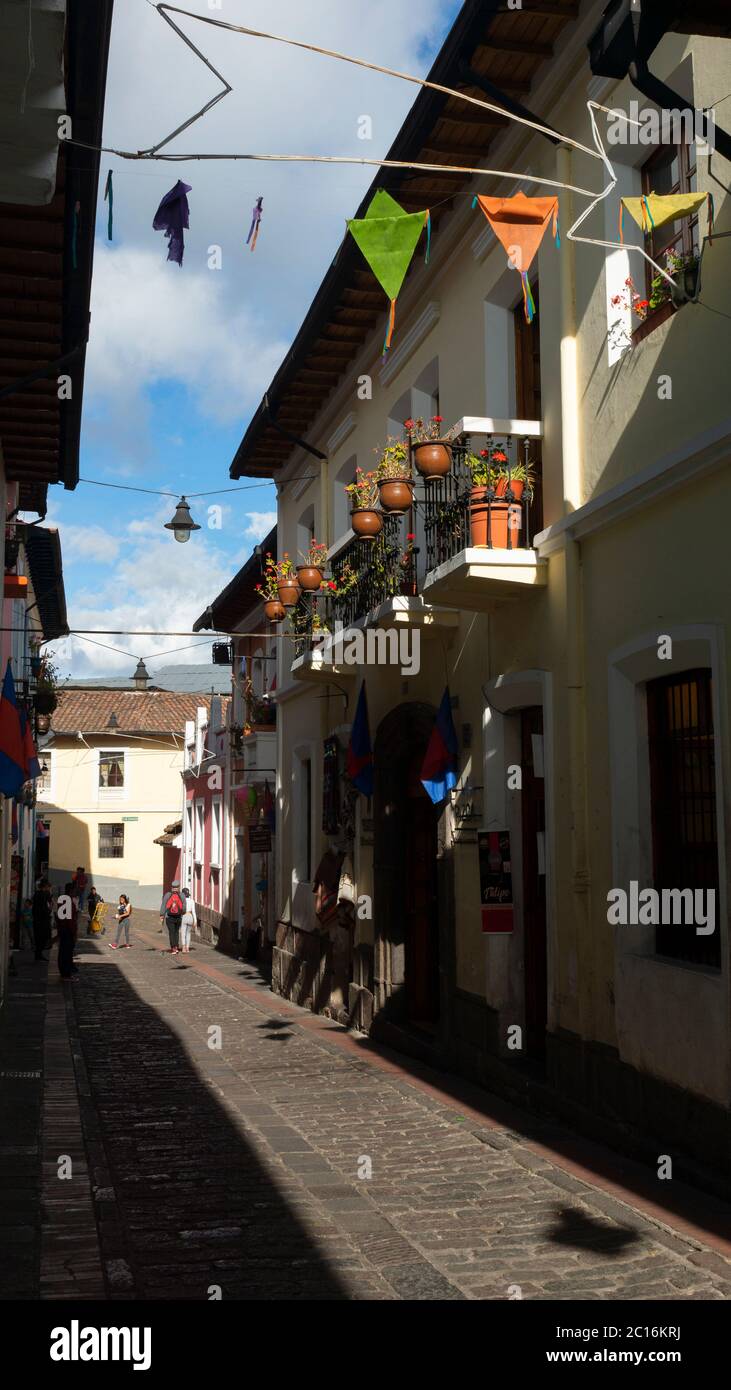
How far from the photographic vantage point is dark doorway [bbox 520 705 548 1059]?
9.67 metres

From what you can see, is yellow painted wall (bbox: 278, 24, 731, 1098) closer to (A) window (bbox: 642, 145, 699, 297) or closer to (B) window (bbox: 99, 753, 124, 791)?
(A) window (bbox: 642, 145, 699, 297)

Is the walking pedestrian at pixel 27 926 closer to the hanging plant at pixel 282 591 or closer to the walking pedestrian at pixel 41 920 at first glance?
the walking pedestrian at pixel 41 920

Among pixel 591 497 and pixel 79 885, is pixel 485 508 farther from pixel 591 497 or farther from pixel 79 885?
pixel 79 885

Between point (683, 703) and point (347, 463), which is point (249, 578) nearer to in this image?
point (347, 463)

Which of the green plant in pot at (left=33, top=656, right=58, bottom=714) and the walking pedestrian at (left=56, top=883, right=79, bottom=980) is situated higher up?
the green plant in pot at (left=33, top=656, right=58, bottom=714)

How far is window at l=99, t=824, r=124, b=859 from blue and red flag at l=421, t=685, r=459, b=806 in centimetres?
3667

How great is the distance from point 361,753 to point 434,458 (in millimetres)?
4597

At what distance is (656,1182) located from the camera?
22.9 feet

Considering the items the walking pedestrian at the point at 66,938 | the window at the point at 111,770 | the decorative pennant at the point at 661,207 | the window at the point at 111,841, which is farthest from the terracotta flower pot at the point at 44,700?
the window at the point at 111,770

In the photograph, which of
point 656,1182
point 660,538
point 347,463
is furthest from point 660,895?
point 347,463

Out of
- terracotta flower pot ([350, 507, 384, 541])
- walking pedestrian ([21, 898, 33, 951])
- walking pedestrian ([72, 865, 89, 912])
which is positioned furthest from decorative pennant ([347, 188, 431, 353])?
walking pedestrian ([72, 865, 89, 912])

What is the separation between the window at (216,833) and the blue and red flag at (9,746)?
17543 mm

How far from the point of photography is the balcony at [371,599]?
11.2 m

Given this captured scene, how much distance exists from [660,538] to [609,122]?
9.64 feet
